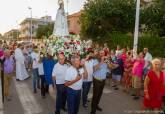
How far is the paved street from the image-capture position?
34.7 ft

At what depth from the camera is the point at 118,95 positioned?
533 inches

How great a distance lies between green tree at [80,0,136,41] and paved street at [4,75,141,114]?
16.1 m

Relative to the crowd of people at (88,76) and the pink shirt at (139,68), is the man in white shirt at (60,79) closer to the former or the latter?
the crowd of people at (88,76)

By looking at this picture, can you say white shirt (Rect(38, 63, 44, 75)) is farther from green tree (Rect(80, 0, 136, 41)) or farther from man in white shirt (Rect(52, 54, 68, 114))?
green tree (Rect(80, 0, 136, 41))

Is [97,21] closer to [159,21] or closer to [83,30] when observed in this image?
[83,30]

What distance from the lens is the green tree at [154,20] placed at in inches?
1224

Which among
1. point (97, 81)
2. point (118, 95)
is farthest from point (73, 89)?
point (118, 95)

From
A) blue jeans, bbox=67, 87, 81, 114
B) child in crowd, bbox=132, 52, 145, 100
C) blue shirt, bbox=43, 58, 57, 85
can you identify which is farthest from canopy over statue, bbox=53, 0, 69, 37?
blue jeans, bbox=67, 87, 81, 114

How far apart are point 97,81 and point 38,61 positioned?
4.00 meters

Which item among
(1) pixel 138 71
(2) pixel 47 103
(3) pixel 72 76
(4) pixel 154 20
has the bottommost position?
(2) pixel 47 103

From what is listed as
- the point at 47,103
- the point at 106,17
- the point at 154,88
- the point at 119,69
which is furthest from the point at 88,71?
the point at 106,17

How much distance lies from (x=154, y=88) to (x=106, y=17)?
22.6 meters

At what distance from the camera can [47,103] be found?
11695mm

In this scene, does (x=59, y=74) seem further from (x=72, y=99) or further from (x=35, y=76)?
(x=35, y=76)
